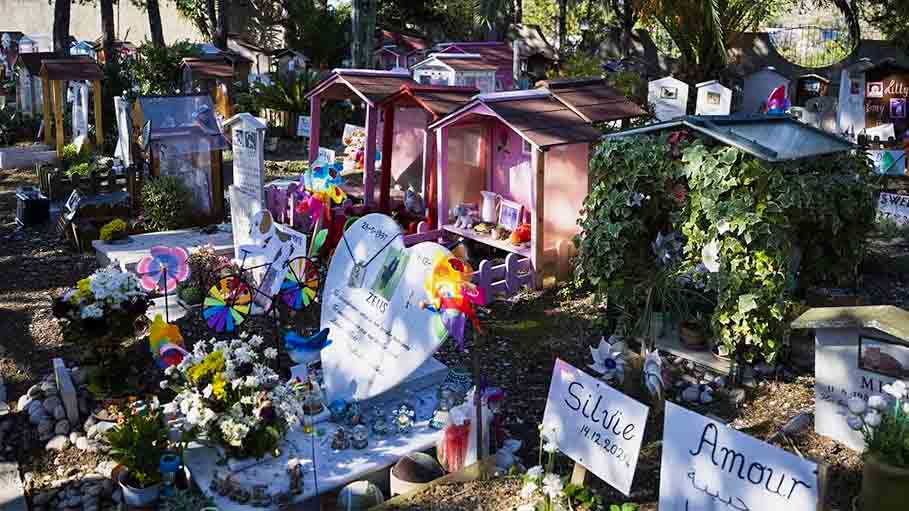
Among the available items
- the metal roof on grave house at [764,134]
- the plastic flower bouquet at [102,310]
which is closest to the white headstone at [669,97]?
the metal roof on grave house at [764,134]

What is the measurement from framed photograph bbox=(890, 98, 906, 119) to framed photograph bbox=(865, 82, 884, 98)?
233 mm

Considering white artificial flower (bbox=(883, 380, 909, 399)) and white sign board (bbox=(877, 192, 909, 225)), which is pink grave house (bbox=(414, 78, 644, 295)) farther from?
white artificial flower (bbox=(883, 380, 909, 399))

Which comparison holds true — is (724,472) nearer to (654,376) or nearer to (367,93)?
(654,376)

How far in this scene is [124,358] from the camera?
6.48m

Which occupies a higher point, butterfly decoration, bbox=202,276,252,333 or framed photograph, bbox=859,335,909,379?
framed photograph, bbox=859,335,909,379

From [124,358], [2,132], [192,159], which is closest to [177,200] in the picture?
[192,159]

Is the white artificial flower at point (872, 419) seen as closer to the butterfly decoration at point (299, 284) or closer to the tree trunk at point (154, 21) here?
the butterfly decoration at point (299, 284)

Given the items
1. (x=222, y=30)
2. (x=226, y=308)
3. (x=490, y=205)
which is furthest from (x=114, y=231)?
(x=222, y=30)

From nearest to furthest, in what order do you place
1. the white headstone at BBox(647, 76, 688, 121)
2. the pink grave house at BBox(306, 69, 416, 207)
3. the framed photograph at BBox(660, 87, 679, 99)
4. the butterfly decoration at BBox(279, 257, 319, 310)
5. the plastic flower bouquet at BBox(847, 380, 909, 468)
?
the plastic flower bouquet at BBox(847, 380, 909, 468)
the butterfly decoration at BBox(279, 257, 319, 310)
the pink grave house at BBox(306, 69, 416, 207)
the white headstone at BBox(647, 76, 688, 121)
the framed photograph at BBox(660, 87, 679, 99)

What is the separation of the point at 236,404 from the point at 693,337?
11.4 ft

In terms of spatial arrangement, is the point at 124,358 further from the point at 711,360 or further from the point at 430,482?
the point at 711,360

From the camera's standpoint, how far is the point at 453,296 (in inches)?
209

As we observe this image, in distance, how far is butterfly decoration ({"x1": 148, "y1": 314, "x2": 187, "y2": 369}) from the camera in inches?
253

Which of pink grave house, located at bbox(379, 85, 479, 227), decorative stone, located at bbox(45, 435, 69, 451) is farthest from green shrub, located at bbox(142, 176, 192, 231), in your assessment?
decorative stone, located at bbox(45, 435, 69, 451)
